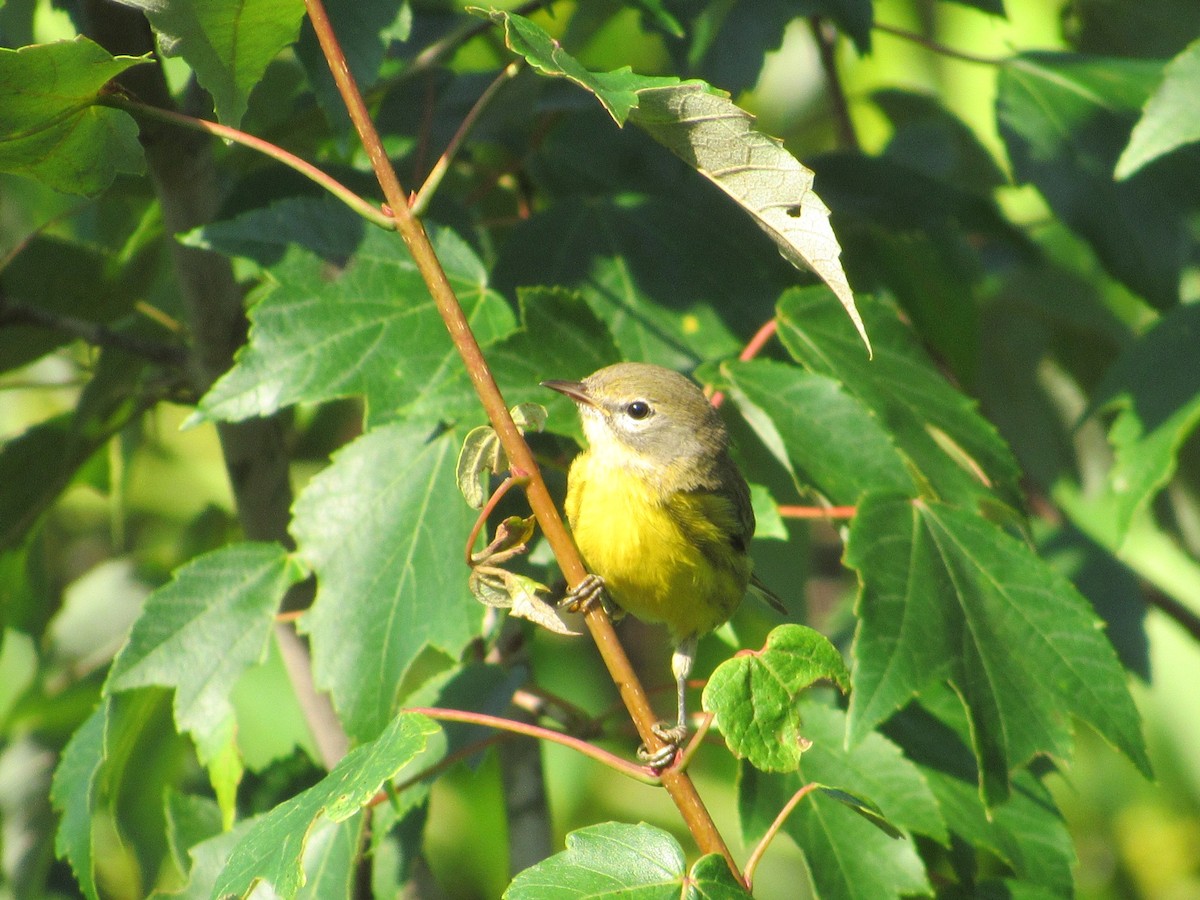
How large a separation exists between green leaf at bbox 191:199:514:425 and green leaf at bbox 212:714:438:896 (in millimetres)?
736

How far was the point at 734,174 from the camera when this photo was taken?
6.40 feet

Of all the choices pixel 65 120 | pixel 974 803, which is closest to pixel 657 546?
pixel 974 803

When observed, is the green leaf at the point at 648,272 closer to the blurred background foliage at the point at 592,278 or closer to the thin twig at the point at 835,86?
the blurred background foliage at the point at 592,278

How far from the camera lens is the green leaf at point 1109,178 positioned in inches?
129

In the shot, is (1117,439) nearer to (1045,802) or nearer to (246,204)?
(1045,802)

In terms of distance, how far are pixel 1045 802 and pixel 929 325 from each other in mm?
1344

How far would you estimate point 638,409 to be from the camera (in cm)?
297

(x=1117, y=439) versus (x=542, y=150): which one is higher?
(x=542, y=150)

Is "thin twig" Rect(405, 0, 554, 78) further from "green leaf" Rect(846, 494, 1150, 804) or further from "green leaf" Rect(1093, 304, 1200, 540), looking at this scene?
"green leaf" Rect(1093, 304, 1200, 540)

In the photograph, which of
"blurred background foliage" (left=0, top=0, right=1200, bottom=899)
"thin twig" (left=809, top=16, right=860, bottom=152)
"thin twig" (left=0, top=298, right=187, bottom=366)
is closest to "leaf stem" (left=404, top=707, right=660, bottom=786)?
"blurred background foliage" (left=0, top=0, right=1200, bottom=899)

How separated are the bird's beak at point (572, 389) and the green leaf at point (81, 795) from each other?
3.64 feet

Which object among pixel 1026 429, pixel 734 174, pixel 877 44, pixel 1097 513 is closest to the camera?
pixel 734 174

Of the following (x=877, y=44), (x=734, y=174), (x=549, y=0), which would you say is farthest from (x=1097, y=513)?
(x=734, y=174)

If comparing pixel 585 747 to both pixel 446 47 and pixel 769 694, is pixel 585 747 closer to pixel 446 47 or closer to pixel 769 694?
pixel 769 694
